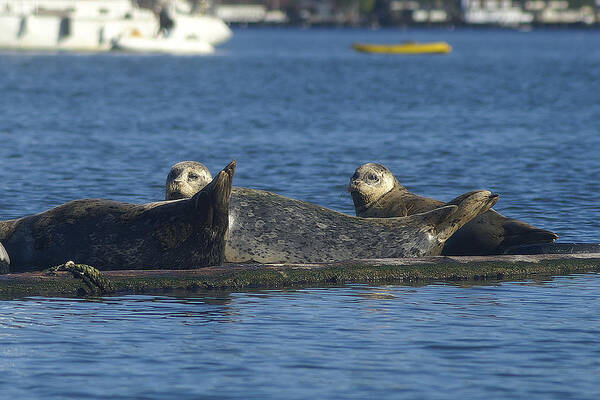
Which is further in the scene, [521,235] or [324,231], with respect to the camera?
[521,235]

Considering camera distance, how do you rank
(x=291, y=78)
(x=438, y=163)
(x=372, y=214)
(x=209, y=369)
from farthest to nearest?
(x=291, y=78)
(x=438, y=163)
(x=372, y=214)
(x=209, y=369)

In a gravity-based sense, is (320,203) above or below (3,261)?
below

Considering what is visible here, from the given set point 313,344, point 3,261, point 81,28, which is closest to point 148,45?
point 81,28

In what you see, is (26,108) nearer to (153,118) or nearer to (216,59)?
(153,118)

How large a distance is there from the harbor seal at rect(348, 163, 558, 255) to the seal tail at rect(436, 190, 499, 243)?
656mm

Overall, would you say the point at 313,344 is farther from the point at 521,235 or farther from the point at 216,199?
the point at 521,235

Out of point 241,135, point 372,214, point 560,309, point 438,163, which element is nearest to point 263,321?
point 560,309

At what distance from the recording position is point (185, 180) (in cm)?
1496

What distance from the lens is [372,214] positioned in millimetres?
16125

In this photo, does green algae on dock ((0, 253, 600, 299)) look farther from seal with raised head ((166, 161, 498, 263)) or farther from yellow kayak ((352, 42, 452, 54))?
yellow kayak ((352, 42, 452, 54))

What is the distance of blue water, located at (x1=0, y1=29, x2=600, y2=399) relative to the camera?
33.1ft

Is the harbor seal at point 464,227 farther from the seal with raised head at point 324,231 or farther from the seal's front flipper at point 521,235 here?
the seal with raised head at point 324,231

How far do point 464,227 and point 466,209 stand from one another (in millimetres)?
961

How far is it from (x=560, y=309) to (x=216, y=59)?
109 meters
